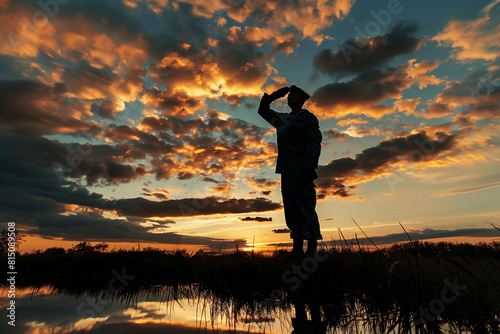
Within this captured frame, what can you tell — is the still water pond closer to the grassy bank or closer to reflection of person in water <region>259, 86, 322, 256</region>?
the grassy bank

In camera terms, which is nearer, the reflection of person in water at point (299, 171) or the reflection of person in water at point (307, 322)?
the reflection of person in water at point (307, 322)

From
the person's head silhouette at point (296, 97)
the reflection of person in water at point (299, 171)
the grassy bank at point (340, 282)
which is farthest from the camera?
the person's head silhouette at point (296, 97)


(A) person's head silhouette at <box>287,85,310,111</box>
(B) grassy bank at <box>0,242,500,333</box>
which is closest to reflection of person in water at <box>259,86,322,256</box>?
(A) person's head silhouette at <box>287,85,310,111</box>

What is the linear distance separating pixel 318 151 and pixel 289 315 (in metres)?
3.19

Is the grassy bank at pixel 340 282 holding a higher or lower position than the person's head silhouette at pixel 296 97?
lower

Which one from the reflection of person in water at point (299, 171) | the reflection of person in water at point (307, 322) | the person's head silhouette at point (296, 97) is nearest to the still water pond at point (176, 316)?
the reflection of person in water at point (307, 322)

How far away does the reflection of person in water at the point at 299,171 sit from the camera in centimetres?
525

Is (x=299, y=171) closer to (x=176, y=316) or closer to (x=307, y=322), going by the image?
(x=307, y=322)

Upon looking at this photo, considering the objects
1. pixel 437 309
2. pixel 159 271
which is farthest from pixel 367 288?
pixel 159 271

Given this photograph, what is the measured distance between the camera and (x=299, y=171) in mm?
5496

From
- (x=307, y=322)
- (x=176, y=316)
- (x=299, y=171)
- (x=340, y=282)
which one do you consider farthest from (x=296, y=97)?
(x=176, y=316)

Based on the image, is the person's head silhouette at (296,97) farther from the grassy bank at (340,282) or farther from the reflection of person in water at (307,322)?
the reflection of person in water at (307,322)

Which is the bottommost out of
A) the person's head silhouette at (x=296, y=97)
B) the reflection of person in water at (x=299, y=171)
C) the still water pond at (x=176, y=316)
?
the still water pond at (x=176, y=316)

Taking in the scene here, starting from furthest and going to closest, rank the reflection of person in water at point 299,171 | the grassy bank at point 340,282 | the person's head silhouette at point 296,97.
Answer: the person's head silhouette at point 296,97
the reflection of person in water at point 299,171
the grassy bank at point 340,282
